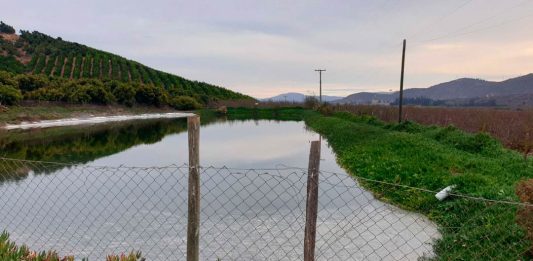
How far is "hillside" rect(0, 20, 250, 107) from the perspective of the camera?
59081 mm

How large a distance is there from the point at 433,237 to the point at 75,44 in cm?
8406

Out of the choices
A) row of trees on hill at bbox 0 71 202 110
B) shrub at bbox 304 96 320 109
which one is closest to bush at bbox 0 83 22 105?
row of trees on hill at bbox 0 71 202 110

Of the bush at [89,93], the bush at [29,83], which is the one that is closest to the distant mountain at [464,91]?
the bush at [89,93]

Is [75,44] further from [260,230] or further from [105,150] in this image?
[260,230]

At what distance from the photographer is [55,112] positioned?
115ft

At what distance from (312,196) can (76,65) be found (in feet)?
229

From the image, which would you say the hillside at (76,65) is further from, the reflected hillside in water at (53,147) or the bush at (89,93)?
the reflected hillside in water at (53,147)

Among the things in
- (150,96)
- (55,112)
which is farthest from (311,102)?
(55,112)

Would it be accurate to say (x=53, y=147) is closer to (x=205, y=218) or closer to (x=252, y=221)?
(x=205, y=218)

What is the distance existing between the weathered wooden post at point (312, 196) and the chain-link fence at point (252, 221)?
0.72 meters

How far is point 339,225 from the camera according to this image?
7.32 metres

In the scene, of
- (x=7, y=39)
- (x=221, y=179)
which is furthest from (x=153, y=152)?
(x=7, y=39)

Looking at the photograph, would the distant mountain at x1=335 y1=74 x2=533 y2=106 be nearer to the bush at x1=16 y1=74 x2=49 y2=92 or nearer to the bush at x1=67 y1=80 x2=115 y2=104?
the bush at x1=67 y1=80 x2=115 y2=104

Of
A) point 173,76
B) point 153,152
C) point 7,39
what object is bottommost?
point 153,152
